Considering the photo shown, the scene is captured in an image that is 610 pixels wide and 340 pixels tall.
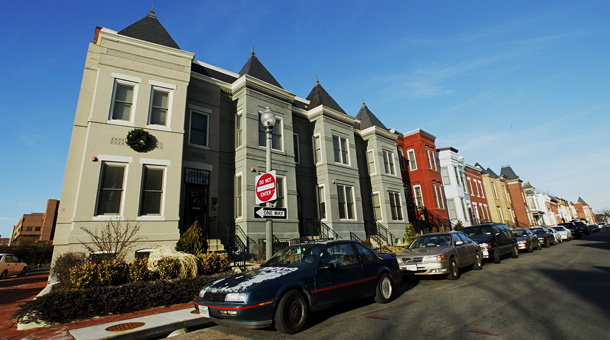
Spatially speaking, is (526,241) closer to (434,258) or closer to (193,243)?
(434,258)

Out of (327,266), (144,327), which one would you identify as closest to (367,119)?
(327,266)

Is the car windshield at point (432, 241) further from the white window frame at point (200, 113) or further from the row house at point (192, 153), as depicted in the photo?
the white window frame at point (200, 113)

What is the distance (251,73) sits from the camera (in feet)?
57.4

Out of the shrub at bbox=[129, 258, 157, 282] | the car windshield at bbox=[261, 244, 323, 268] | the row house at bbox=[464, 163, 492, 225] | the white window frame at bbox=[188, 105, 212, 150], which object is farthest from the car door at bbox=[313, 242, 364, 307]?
the row house at bbox=[464, 163, 492, 225]

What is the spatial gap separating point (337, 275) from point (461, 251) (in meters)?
6.19

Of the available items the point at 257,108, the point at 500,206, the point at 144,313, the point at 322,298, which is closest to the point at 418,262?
the point at 322,298

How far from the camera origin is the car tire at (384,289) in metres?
6.95

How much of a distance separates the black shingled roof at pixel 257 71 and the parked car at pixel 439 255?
1202 centimetres

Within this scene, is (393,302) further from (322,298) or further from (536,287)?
(536,287)

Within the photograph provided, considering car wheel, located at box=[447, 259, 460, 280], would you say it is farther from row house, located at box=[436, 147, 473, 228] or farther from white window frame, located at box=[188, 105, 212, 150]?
row house, located at box=[436, 147, 473, 228]

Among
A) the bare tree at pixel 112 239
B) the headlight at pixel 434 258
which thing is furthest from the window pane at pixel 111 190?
the headlight at pixel 434 258

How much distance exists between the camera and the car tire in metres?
6.95

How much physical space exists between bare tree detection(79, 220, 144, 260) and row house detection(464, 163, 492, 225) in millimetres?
36345

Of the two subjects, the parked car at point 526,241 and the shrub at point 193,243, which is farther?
the parked car at point 526,241
